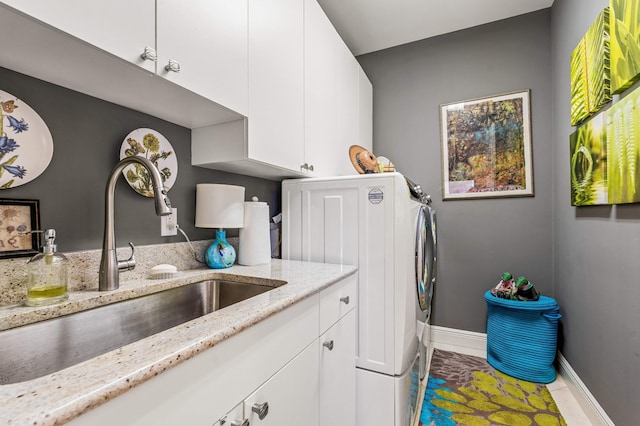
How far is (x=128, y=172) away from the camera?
3.74 feet

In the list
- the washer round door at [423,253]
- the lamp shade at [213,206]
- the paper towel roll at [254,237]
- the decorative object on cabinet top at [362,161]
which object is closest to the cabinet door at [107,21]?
the lamp shade at [213,206]

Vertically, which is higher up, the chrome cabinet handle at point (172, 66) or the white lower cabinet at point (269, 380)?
the chrome cabinet handle at point (172, 66)

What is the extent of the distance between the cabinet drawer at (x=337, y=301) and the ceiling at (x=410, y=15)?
86.3 inches

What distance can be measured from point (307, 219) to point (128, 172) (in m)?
0.91

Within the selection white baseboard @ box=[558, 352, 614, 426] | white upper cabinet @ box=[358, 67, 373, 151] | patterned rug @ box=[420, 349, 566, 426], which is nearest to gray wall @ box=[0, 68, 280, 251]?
white upper cabinet @ box=[358, 67, 373, 151]

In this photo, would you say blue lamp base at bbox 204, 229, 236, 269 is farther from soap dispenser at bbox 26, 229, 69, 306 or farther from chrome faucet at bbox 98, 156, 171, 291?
soap dispenser at bbox 26, 229, 69, 306

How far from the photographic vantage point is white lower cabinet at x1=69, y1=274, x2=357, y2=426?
0.53m

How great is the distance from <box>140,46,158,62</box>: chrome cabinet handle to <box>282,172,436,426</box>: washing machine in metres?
1.01

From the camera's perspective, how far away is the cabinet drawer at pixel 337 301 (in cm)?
117

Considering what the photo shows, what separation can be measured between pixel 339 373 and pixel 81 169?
1277 millimetres

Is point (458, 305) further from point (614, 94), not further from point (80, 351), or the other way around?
point (80, 351)

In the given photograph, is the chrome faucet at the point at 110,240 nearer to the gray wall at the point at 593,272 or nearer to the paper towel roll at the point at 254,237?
the paper towel roll at the point at 254,237

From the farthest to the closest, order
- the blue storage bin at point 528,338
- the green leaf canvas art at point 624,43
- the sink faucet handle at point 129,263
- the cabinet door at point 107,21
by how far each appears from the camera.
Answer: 1. the blue storage bin at point 528,338
2. the green leaf canvas art at point 624,43
3. the sink faucet handle at point 129,263
4. the cabinet door at point 107,21

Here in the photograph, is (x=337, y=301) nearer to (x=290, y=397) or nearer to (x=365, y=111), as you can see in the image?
(x=290, y=397)
